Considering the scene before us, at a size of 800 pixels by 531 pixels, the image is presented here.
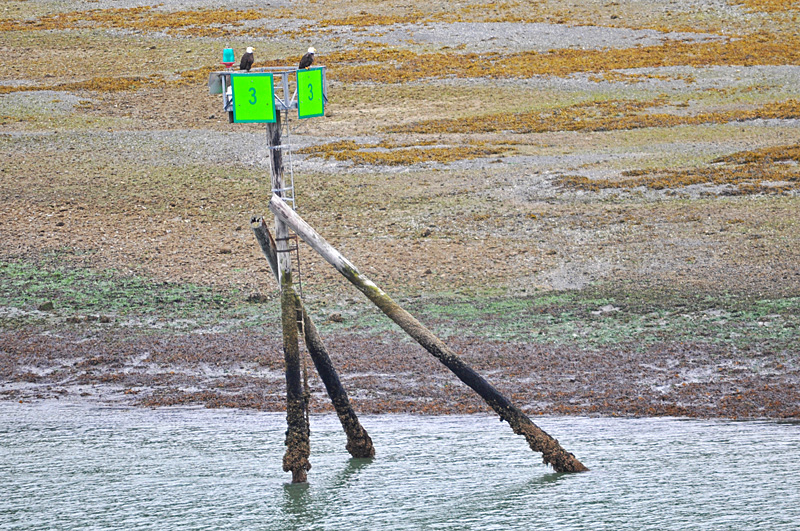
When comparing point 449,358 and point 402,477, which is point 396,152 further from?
point 449,358

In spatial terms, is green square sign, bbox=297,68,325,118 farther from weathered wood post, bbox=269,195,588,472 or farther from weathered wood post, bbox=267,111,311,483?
weathered wood post, bbox=269,195,588,472

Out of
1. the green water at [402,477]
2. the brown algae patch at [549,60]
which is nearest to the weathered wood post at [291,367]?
the green water at [402,477]

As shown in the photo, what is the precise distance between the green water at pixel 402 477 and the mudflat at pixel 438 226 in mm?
1241

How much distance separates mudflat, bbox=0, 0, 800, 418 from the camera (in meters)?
17.8

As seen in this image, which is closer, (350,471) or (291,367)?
(291,367)

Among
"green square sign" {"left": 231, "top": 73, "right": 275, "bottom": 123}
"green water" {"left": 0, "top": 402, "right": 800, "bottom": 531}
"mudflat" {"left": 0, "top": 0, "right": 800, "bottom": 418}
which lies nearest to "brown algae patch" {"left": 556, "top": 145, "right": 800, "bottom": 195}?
"mudflat" {"left": 0, "top": 0, "right": 800, "bottom": 418}

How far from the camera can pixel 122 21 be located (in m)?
61.4

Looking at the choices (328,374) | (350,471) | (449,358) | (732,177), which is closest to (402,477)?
(350,471)

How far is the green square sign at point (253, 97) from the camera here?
1245 cm

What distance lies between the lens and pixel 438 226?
26453 millimetres

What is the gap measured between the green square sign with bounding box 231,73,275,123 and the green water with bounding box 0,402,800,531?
5024mm

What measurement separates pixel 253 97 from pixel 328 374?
392 centimetres

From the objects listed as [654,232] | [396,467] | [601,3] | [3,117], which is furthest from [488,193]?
[601,3]

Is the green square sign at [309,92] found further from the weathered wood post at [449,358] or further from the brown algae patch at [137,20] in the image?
the brown algae patch at [137,20]
